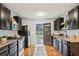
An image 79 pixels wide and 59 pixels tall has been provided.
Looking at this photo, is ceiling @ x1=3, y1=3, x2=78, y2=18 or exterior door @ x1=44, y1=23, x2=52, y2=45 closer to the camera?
ceiling @ x1=3, y1=3, x2=78, y2=18

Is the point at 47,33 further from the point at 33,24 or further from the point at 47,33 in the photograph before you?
the point at 33,24

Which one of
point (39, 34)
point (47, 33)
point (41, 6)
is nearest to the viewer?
point (41, 6)

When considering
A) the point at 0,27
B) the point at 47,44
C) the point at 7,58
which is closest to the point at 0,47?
the point at 0,27

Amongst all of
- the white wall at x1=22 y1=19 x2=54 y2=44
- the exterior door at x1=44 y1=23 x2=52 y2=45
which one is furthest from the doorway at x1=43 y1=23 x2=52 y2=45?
the white wall at x1=22 y1=19 x2=54 y2=44

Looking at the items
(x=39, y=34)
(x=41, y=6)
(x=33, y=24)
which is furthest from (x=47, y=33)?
(x=41, y=6)

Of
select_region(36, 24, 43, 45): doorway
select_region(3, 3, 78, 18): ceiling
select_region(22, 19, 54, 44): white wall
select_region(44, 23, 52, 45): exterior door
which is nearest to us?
select_region(3, 3, 78, 18): ceiling

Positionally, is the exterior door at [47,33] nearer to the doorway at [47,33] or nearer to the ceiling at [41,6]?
the doorway at [47,33]

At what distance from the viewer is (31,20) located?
35.7 ft

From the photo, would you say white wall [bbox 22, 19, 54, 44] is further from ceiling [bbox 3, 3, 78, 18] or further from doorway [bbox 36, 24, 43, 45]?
ceiling [bbox 3, 3, 78, 18]

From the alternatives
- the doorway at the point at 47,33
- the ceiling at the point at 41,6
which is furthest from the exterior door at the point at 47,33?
the ceiling at the point at 41,6

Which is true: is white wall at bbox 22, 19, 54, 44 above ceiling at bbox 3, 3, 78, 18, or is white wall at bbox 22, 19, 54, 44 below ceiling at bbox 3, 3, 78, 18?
below

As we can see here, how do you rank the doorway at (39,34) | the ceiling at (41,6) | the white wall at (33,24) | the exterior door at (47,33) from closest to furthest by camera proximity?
the ceiling at (41,6)
the exterior door at (47,33)
the white wall at (33,24)
the doorway at (39,34)

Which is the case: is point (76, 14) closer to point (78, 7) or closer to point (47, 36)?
point (78, 7)

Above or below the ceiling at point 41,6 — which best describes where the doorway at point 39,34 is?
below
